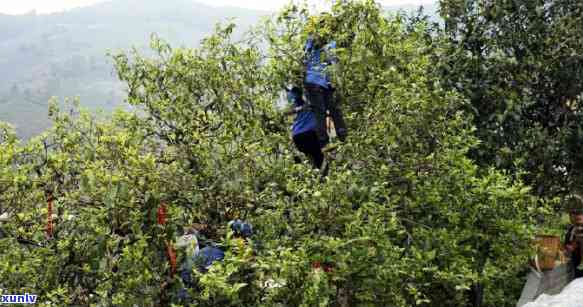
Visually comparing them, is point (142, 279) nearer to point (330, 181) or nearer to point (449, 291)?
point (330, 181)

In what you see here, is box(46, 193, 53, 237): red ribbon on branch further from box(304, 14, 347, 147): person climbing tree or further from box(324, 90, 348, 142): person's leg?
box(324, 90, 348, 142): person's leg

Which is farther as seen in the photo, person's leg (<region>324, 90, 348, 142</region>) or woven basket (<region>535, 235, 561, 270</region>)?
woven basket (<region>535, 235, 561, 270</region>)

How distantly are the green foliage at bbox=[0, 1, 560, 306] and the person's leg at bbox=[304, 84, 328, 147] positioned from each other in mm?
241

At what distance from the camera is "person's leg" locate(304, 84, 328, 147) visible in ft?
19.7

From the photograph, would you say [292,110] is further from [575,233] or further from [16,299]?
[575,233]

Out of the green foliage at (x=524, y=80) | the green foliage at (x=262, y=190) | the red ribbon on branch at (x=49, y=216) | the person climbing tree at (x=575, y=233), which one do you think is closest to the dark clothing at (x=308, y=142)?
the green foliage at (x=262, y=190)

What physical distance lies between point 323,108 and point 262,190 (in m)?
1.35

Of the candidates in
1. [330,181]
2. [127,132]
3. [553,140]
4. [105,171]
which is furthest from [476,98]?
[105,171]

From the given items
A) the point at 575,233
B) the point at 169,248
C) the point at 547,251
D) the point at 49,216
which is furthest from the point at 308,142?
the point at 575,233

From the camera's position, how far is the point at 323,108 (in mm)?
6051

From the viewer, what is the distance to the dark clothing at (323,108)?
6.00 metres

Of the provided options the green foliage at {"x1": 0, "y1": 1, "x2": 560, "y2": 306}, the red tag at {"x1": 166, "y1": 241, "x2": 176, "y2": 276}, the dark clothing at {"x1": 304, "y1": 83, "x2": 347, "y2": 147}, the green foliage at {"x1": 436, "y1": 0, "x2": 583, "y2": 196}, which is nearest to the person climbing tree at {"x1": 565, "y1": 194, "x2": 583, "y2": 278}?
the green foliage at {"x1": 436, "y1": 0, "x2": 583, "y2": 196}

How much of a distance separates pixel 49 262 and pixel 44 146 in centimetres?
123

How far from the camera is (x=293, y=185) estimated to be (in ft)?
14.9
